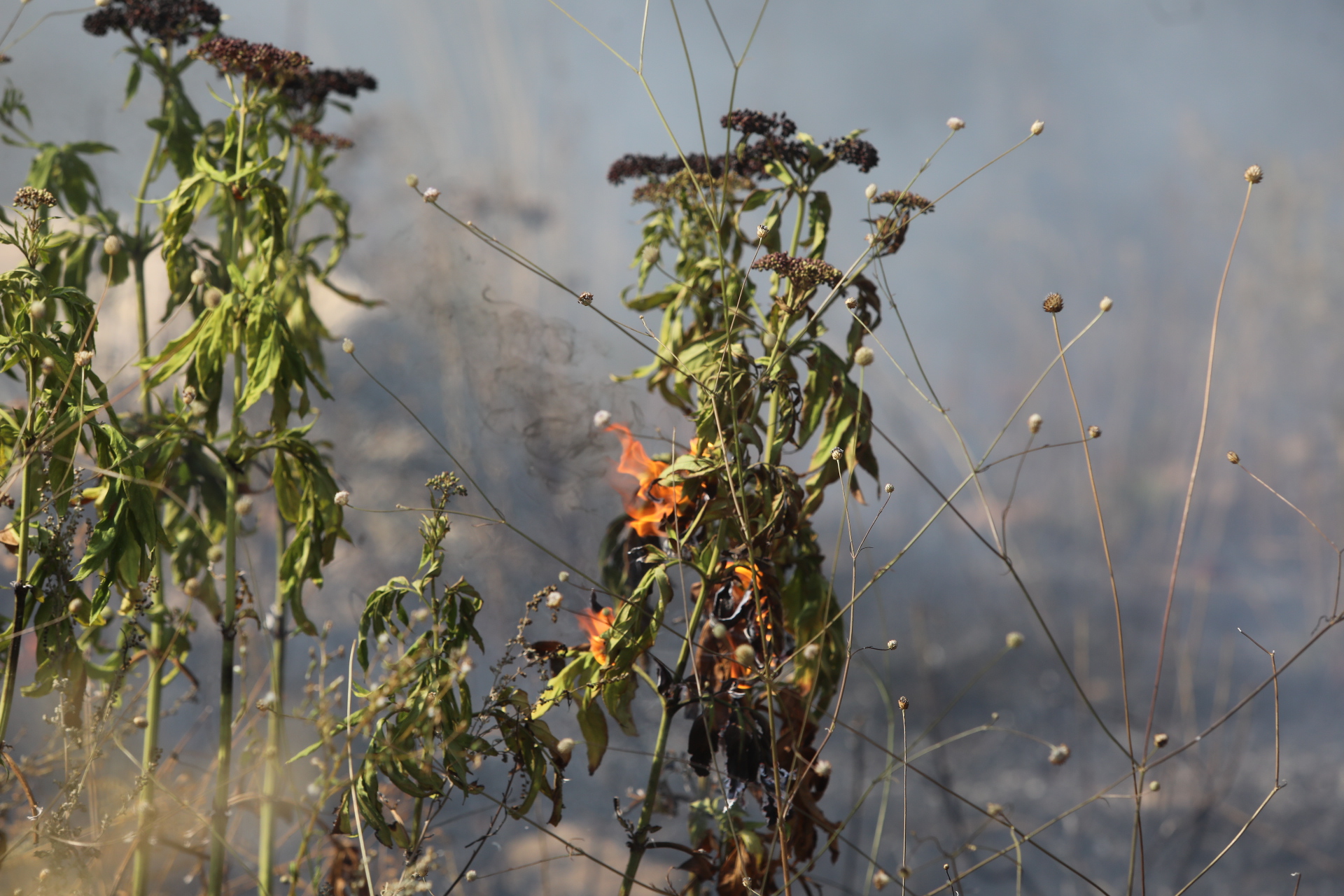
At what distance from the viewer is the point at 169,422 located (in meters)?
0.97

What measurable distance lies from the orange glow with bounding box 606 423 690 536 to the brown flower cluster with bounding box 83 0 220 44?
0.79m

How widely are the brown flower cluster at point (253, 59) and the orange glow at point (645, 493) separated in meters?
0.54

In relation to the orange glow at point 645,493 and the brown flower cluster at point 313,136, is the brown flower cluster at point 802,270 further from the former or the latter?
the brown flower cluster at point 313,136

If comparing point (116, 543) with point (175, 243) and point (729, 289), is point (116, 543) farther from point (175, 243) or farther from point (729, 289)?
point (729, 289)

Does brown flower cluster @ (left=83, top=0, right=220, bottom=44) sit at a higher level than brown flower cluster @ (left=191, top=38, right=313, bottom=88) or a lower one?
higher

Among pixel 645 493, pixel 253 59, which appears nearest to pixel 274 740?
pixel 645 493

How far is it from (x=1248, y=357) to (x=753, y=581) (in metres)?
2.62

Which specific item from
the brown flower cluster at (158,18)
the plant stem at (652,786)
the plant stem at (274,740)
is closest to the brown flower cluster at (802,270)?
the plant stem at (652,786)

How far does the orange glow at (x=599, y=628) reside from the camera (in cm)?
86

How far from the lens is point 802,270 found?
826 mm

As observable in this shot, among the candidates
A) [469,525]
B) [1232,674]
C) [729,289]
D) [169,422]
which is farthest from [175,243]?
[1232,674]

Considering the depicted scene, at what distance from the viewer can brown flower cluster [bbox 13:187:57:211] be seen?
71 cm

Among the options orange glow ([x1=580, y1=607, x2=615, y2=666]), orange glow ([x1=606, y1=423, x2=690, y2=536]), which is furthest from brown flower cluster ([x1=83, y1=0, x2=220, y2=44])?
orange glow ([x1=580, y1=607, x2=615, y2=666])

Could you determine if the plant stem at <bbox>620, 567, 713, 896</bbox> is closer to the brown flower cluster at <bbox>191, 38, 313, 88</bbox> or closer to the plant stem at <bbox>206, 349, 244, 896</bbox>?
the plant stem at <bbox>206, 349, 244, 896</bbox>
